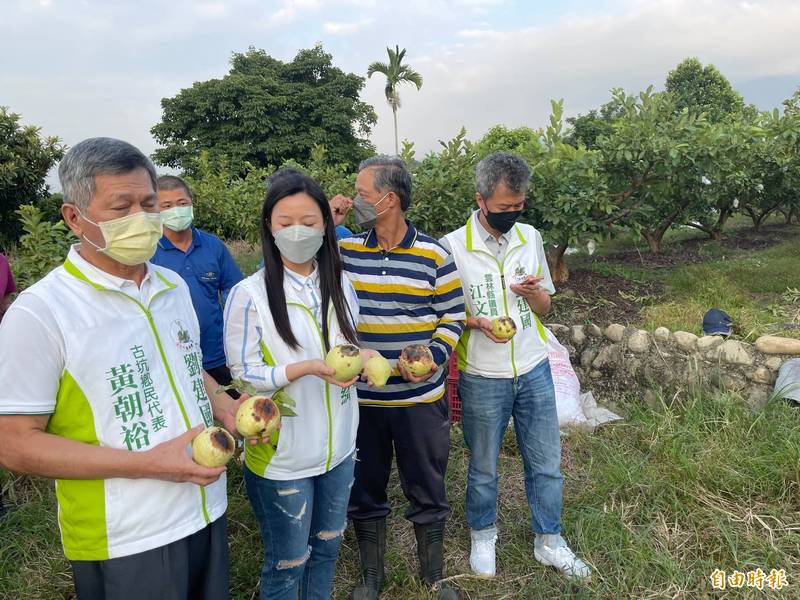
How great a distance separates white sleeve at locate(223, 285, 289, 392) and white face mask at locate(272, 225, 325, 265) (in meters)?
0.20

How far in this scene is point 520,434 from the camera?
8.61ft

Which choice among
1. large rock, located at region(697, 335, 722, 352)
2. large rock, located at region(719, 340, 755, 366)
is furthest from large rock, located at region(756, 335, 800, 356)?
large rock, located at region(697, 335, 722, 352)

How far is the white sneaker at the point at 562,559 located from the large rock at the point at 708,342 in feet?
7.16

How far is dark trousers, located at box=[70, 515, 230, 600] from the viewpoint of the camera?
4.29 ft

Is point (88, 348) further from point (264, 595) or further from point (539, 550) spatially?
point (539, 550)

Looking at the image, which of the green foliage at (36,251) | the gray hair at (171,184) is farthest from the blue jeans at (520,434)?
the green foliage at (36,251)

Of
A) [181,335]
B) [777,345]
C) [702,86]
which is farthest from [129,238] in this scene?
[702,86]

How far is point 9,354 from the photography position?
3.81 ft

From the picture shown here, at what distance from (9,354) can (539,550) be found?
240 cm

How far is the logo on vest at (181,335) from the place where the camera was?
1.49 m

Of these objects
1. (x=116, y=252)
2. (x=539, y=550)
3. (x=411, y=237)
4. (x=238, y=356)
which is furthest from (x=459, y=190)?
(x=116, y=252)

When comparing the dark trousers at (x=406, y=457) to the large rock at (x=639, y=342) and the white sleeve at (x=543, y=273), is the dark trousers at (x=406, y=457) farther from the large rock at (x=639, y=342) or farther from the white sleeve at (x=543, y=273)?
the large rock at (x=639, y=342)

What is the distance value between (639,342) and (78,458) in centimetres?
400

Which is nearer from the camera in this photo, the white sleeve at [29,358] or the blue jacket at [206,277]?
the white sleeve at [29,358]
